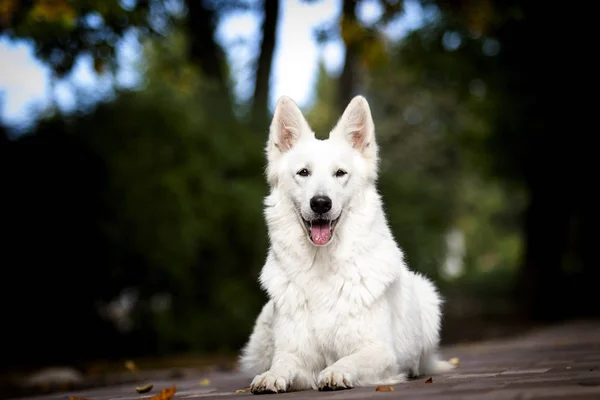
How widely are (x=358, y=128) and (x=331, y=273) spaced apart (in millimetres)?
1049

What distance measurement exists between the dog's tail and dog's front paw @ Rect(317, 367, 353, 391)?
138 cm

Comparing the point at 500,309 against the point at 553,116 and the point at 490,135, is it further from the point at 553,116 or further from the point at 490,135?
the point at 553,116

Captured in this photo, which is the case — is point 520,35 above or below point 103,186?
above

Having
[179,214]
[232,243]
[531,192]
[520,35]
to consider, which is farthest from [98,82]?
[531,192]

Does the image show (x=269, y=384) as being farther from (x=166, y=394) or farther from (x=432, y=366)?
(x=432, y=366)

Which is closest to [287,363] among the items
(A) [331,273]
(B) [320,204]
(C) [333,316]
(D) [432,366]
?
(C) [333,316]

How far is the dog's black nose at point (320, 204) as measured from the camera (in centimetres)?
492

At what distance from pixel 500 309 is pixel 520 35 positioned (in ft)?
30.6

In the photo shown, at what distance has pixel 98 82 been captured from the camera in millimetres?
14375

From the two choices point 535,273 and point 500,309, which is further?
point 500,309

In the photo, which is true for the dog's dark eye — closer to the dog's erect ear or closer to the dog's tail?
the dog's erect ear

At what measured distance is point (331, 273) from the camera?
5176mm

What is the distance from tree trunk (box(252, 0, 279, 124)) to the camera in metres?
18.6

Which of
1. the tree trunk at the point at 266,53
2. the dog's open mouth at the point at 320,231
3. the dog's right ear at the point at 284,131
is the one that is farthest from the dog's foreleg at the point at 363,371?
the tree trunk at the point at 266,53
